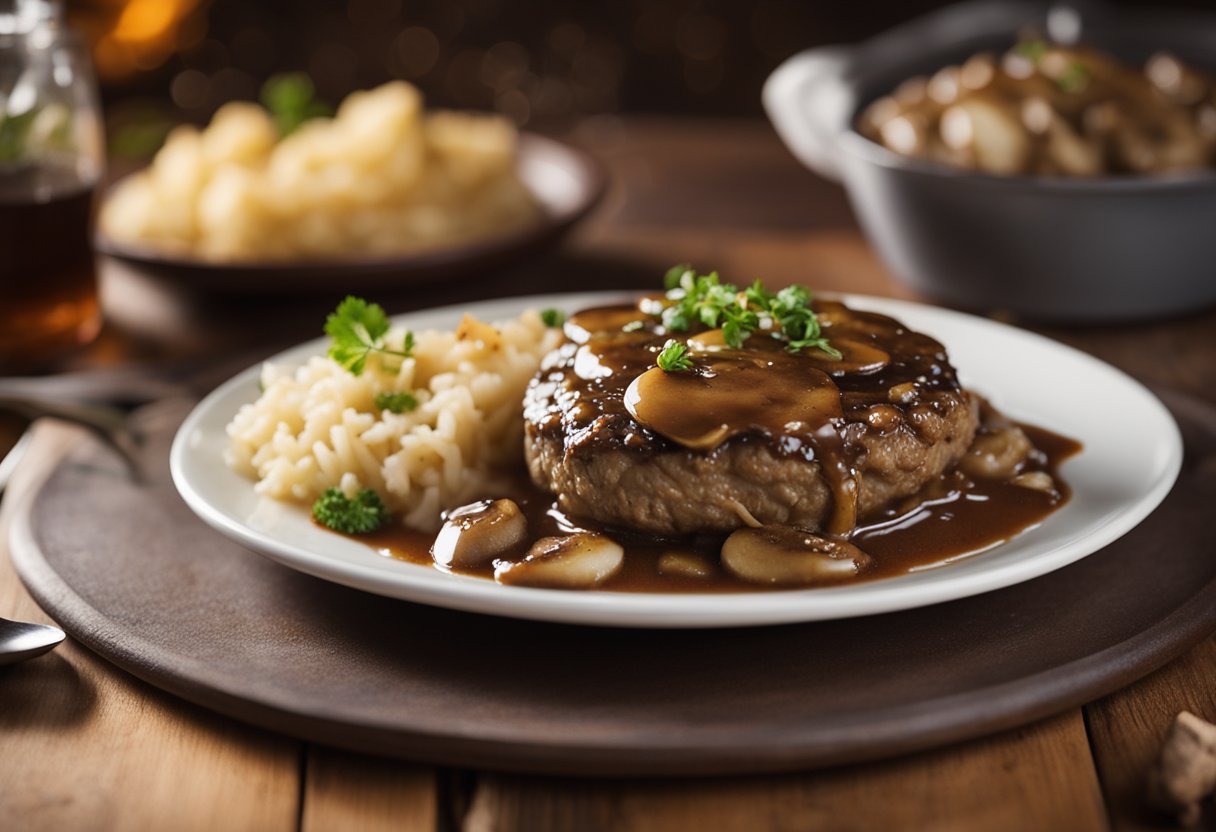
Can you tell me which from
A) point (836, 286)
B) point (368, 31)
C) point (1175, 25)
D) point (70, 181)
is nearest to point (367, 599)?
point (70, 181)

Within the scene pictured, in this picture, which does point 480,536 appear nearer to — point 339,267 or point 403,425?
point 403,425

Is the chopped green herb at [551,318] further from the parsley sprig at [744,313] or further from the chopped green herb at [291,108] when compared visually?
the chopped green herb at [291,108]

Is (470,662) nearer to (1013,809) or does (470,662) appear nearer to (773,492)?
(773,492)

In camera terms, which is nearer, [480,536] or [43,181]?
Answer: [480,536]

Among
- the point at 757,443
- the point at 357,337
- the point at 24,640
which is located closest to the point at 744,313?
the point at 757,443

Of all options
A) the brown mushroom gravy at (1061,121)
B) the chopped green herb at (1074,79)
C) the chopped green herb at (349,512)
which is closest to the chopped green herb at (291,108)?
the brown mushroom gravy at (1061,121)
